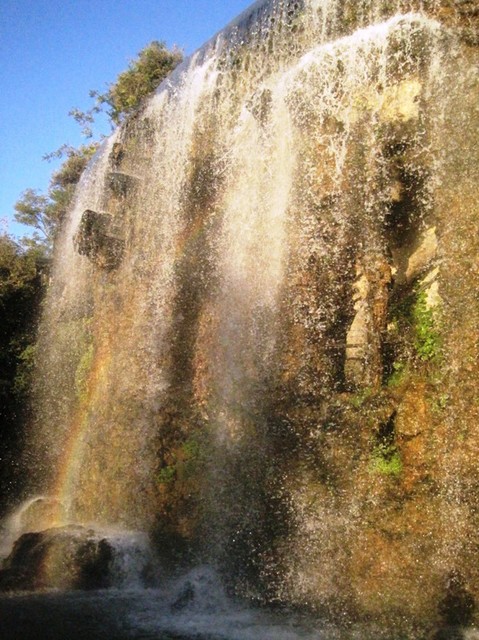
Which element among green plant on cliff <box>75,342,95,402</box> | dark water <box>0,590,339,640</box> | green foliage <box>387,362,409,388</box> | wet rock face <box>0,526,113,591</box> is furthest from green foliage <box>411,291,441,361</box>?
green plant on cliff <box>75,342,95,402</box>

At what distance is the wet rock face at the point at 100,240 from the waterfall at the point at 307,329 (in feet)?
7.39

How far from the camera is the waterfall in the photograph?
25.8 feet

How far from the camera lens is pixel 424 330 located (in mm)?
8742

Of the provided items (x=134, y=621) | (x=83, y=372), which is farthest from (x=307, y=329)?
(x=83, y=372)

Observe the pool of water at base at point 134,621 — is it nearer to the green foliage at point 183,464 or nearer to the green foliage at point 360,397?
the green foliage at point 183,464

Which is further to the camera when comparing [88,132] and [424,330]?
[88,132]

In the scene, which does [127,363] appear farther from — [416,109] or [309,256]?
[416,109]

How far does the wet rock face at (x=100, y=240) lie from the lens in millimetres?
14633

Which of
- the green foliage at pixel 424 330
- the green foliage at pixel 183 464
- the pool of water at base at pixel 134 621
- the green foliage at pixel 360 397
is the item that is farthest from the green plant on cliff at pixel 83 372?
the green foliage at pixel 424 330

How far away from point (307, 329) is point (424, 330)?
1.82 m

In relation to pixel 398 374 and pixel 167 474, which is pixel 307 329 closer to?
pixel 398 374

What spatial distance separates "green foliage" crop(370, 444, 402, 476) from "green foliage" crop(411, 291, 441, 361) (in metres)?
1.44

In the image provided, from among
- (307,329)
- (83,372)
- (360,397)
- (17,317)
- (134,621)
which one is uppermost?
(17,317)

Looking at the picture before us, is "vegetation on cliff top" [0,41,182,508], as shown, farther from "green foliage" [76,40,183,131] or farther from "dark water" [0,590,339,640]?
"dark water" [0,590,339,640]
